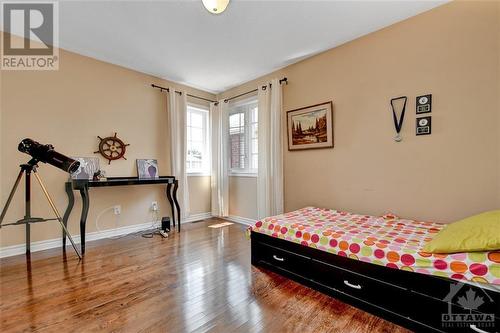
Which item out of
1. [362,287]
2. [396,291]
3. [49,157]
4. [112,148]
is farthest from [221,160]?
[396,291]

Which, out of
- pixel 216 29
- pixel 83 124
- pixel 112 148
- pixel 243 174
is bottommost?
pixel 243 174

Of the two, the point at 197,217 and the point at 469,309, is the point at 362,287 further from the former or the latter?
the point at 197,217

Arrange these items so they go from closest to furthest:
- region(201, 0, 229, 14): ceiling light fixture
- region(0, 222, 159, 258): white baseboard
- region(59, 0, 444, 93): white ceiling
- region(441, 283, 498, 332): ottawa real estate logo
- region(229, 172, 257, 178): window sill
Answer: region(441, 283, 498, 332): ottawa real estate logo < region(201, 0, 229, 14): ceiling light fixture < region(59, 0, 444, 93): white ceiling < region(0, 222, 159, 258): white baseboard < region(229, 172, 257, 178): window sill

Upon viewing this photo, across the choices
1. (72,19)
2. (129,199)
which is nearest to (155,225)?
(129,199)

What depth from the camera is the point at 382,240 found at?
5.51 ft

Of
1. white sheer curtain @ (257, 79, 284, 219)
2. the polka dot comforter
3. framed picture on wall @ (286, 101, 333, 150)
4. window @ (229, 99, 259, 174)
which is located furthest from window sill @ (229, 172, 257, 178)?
the polka dot comforter

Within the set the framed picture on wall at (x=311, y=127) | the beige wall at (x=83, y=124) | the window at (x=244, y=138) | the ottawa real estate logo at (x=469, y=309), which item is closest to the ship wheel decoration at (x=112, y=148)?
the beige wall at (x=83, y=124)

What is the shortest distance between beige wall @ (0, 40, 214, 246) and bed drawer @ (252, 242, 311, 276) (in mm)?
2177

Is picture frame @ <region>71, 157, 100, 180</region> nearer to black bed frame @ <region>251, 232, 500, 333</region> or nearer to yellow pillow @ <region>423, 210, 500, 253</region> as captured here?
black bed frame @ <region>251, 232, 500, 333</region>

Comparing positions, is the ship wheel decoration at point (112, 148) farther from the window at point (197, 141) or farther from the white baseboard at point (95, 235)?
the window at point (197, 141)

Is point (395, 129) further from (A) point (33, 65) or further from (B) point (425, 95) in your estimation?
(A) point (33, 65)

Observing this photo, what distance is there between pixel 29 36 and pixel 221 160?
291 cm

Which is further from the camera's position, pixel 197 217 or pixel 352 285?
pixel 197 217

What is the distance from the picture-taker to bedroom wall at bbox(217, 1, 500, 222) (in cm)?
195
